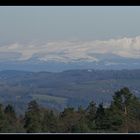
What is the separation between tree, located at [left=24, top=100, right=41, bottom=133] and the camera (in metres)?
2.09

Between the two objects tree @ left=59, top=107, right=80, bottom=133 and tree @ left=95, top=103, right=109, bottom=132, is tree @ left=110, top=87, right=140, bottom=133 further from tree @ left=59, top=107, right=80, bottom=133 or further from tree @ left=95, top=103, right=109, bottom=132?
tree @ left=59, top=107, right=80, bottom=133

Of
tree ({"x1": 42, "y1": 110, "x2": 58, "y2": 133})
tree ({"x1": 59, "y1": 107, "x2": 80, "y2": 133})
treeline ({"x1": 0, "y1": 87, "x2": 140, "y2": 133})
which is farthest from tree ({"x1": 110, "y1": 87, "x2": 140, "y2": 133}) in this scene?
tree ({"x1": 42, "y1": 110, "x2": 58, "y2": 133})

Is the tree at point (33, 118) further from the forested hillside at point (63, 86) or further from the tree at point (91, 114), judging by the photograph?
the tree at point (91, 114)

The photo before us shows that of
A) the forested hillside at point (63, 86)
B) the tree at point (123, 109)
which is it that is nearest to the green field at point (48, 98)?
the forested hillside at point (63, 86)

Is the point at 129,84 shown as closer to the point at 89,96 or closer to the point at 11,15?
the point at 89,96

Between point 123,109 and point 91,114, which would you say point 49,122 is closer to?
point 91,114

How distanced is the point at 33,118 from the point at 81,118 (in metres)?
0.26

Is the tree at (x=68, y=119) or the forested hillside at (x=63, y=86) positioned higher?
the forested hillside at (x=63, y=86)

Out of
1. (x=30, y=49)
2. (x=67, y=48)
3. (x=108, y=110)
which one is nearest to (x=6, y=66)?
(x=30, y=49)

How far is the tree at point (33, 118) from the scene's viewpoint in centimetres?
209

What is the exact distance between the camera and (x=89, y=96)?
83.0 inches

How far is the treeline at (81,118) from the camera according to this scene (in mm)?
2092

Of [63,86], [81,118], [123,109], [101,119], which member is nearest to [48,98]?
[63,86]

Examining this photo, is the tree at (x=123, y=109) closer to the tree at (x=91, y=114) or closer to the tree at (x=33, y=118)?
the tree at (x=91, y=114)
